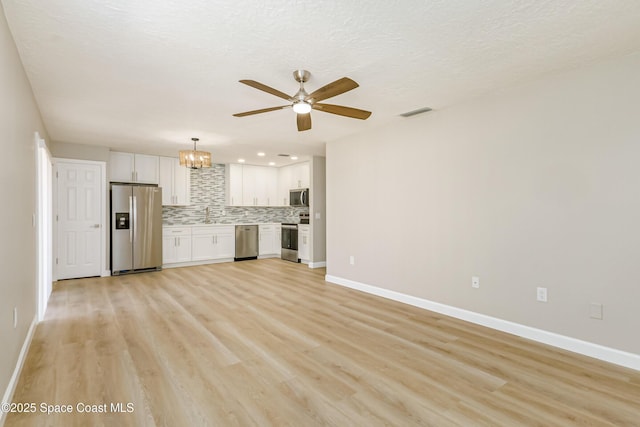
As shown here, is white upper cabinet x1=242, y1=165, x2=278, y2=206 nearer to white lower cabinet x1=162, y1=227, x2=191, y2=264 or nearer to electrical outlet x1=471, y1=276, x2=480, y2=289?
white lower cabinet x1=162, y1=227, x2=191, y2=264

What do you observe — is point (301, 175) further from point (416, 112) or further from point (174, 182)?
point (416, 112)

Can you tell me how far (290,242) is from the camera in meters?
7.77

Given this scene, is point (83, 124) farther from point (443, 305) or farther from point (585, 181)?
point (585, 181)

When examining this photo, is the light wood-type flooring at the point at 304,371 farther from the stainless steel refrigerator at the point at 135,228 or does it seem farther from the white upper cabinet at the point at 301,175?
the white upper cabinet at the point at 301,175

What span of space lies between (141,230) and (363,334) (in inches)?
199

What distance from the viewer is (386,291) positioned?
176 inches

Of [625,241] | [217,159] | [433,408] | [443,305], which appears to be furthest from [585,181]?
[217,159]

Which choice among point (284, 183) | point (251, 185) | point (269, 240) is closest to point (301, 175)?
point (284, 183)

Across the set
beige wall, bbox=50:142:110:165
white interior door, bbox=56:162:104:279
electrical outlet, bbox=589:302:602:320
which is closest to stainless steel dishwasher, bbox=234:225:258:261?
white interior door, bbox=56:162:104:279

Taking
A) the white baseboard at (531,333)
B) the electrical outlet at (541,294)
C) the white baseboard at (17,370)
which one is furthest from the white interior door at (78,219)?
the electrical outlet at (541,294)

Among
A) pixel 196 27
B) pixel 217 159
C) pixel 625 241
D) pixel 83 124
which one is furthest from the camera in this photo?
pixel 217 159

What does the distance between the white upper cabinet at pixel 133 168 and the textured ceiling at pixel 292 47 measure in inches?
103

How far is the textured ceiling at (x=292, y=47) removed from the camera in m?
1.94

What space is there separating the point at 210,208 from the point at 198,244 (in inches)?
40.6
